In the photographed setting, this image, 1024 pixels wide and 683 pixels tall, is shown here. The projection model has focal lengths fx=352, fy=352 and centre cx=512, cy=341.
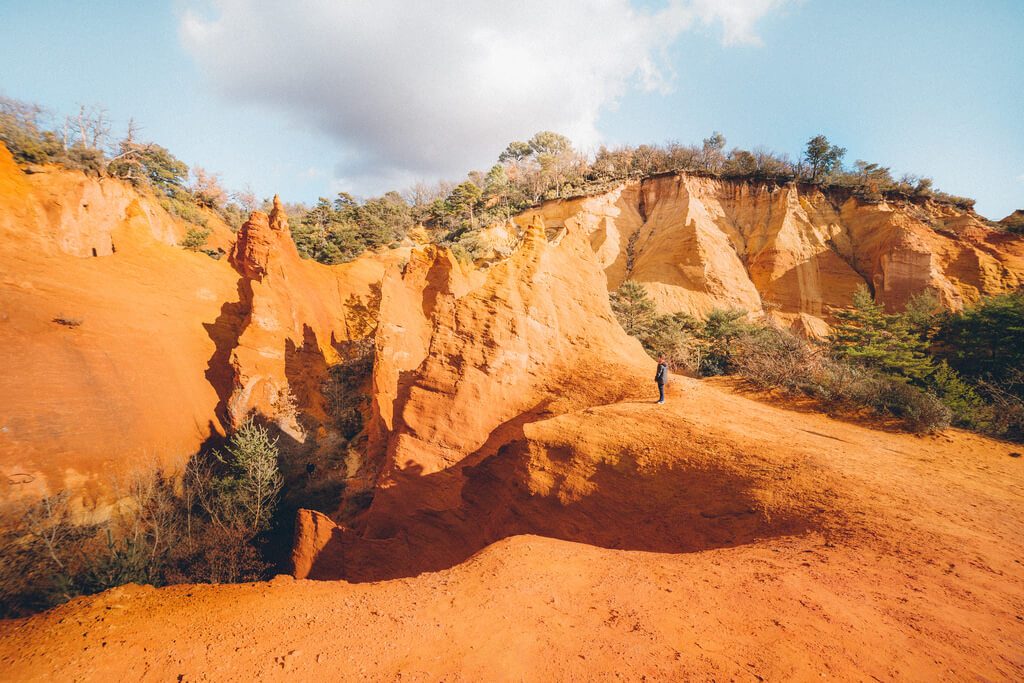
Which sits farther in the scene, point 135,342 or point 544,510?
point 135,342

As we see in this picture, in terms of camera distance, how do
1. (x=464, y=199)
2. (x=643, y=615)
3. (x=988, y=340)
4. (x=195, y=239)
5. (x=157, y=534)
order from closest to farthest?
(x=643, y=615), (x=157, y=534), (x=988, y=340), (x=195, y=239), (x=464, y=199)

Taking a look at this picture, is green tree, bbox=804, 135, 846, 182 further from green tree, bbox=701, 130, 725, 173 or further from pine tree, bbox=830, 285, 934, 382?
pine tree, bbox=830, 285, 934, 382

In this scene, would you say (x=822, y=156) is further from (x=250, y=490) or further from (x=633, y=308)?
(x=250, y=490)

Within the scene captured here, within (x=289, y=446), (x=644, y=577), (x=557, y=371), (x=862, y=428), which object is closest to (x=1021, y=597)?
(x=644, y=577)

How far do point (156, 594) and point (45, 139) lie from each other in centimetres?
3568

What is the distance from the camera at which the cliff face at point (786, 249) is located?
19.4 m

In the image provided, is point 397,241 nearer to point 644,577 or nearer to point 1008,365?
point 644,577

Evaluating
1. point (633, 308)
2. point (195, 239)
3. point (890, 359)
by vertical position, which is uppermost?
point (195, 239)

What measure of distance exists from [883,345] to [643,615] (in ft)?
50.8

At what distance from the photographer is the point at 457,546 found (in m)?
6.77

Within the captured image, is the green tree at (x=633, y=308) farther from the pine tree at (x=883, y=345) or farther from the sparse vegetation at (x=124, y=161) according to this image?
the sparse vegetation at (x=124, y=161)

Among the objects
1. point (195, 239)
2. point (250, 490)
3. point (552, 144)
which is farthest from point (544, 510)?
point (552, 144)

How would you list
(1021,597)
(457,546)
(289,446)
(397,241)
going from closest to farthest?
(1021,597), (457,546), (289,446), (397,241)

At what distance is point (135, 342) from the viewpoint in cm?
1112
